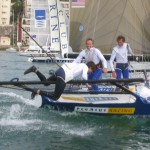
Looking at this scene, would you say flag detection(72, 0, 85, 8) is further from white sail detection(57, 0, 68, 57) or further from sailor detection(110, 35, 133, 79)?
white sail detection(57, 0, 68, 57)

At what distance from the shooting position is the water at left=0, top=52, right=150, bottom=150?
11250 millimetres

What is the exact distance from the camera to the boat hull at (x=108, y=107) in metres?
13.5

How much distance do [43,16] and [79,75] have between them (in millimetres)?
57556

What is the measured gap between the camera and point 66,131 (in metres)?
12.4

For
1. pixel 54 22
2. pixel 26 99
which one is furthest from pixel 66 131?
pixel 54 22

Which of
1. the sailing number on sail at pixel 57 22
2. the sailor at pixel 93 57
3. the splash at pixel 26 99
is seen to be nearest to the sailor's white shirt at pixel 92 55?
the sailor at pixel 93 57

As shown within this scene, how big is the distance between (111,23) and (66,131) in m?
7.77

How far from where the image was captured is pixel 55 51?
202 feet

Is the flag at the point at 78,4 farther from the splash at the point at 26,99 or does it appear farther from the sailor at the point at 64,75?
the sailor at the point at 64,75

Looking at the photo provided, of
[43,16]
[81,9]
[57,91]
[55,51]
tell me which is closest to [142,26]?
[81,9]

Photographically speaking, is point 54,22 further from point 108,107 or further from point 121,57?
point 108,107

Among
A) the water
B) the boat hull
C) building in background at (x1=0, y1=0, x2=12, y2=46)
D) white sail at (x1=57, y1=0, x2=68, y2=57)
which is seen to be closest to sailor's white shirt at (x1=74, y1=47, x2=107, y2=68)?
the boat hull

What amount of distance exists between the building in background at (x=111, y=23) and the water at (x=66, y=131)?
15.8 feet

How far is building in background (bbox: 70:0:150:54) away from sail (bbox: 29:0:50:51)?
156 feet
